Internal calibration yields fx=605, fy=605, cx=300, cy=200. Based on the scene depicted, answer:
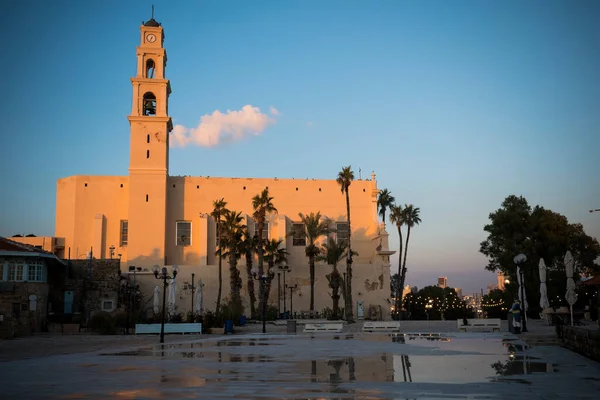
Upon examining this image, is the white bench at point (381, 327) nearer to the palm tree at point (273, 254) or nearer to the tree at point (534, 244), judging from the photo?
the palm tree at point (273, 254)

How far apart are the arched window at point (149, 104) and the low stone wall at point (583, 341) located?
47.7m

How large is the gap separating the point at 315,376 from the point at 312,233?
46.4 metres

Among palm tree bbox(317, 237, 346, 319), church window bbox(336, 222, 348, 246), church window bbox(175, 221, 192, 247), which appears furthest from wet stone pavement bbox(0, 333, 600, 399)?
church window bbox(336, 222, 348, 246)

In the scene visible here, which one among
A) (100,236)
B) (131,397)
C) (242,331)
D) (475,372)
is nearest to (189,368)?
(131,397)

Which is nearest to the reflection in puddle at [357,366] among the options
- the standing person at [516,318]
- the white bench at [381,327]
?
the standing person at [516,318]

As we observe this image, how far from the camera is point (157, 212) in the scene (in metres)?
56.1

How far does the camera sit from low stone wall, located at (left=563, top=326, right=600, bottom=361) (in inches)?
531

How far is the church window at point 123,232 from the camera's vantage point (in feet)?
188

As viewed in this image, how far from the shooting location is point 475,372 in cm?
1141

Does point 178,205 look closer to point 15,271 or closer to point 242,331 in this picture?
point 15,271

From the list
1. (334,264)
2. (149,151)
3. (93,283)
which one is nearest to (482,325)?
(334,264)

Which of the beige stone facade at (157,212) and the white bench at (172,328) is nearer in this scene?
the white bench at (172,328)

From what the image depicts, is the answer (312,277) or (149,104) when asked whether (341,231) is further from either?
(149,104)

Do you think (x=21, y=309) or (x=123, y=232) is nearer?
(x=21, y=309)
